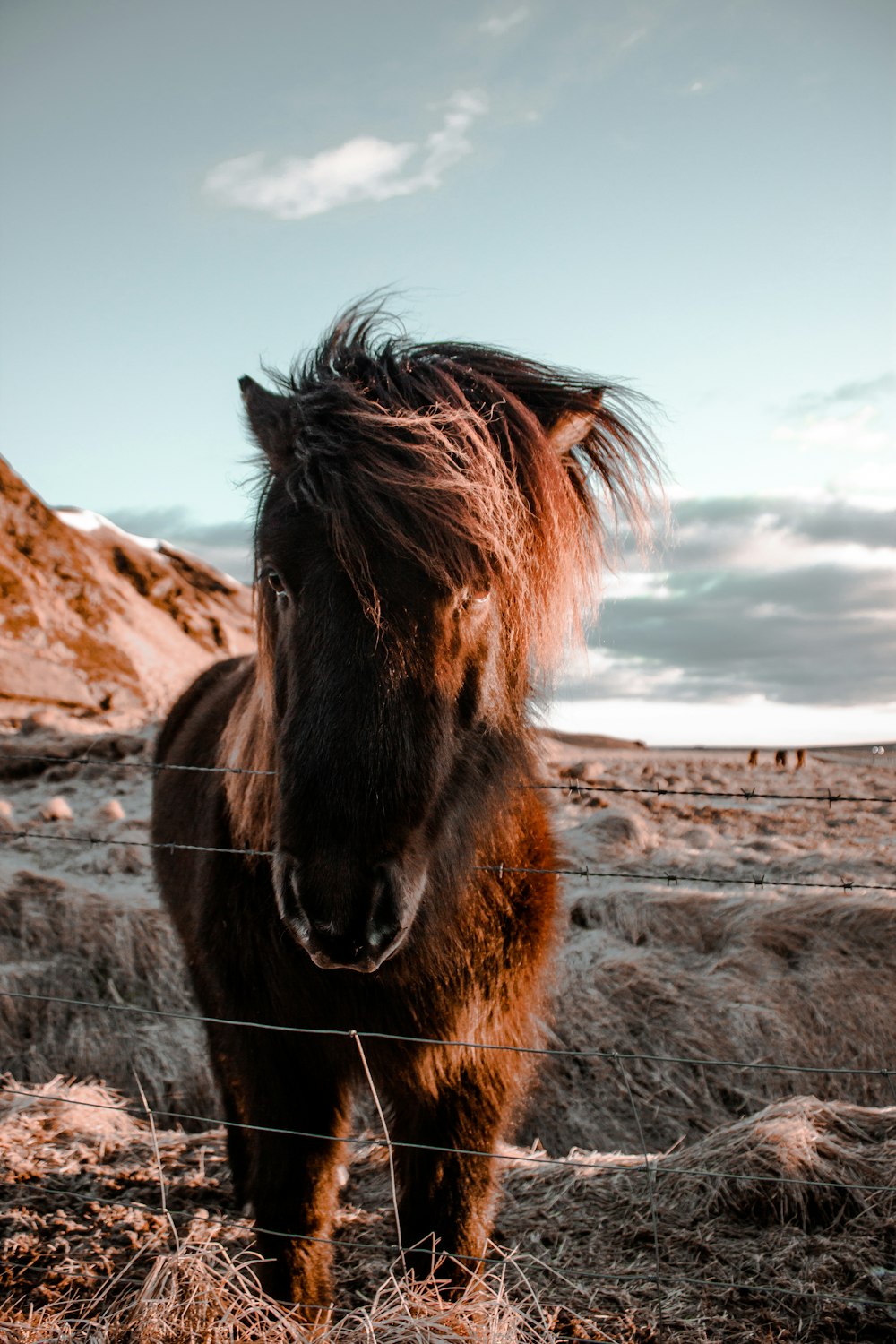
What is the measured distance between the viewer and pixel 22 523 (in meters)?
22.4

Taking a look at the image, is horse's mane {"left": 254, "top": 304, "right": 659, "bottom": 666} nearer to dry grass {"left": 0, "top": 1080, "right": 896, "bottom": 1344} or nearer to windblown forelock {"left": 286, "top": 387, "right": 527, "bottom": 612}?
windblown forelock {"left": 286, "top": 387, "right": 527, "bottom": 612}

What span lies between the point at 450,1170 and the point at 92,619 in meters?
21.0

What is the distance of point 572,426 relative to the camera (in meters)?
2.60

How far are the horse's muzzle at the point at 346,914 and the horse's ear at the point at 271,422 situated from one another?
117 centimetres

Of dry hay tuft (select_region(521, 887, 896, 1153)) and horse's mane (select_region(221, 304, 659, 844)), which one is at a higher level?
horse's mane (select_region(221, 304, 659, 844))

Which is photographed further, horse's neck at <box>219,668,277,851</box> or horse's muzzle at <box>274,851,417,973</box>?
horse's neck at <box>219,668,277,851</box>

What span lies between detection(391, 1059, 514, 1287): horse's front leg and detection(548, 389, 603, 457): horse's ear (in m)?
1.91

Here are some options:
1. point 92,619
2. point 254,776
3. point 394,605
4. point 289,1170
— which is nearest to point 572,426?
point 394,605

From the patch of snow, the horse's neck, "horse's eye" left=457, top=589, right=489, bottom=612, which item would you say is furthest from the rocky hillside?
"horse's eye" left=457, top=589, right=489, bottom=612

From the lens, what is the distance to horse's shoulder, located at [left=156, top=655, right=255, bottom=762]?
160 inches

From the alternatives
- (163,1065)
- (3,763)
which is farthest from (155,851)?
(3,763)

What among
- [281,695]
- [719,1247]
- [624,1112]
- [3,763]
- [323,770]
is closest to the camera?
[323,770]

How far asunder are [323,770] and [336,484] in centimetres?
71

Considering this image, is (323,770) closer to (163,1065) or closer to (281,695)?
(281,695)
